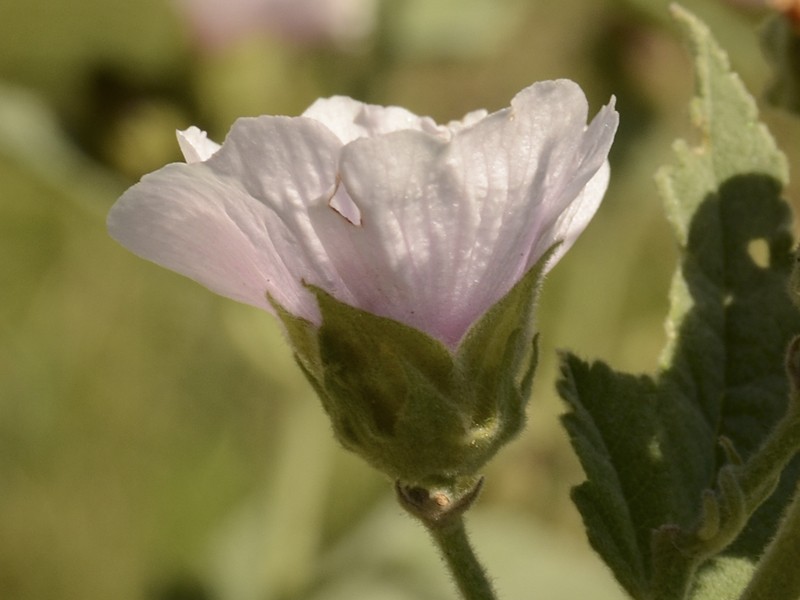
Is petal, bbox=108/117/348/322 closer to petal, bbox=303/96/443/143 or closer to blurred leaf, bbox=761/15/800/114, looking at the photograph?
petal, bbox=303/96/443/143

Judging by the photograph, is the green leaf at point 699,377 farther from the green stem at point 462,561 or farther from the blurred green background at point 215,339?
the blurred green background at point 215,339

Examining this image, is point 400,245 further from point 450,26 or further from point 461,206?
point 450,26

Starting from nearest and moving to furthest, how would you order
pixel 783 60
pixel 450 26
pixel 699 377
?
pixel 699 377
pixel 783 60
pixel 450 26

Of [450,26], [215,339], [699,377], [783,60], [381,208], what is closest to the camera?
[381,208]

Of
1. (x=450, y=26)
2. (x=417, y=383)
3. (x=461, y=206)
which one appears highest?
(x=461, y=206)

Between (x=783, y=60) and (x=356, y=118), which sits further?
(x=783, y=60)

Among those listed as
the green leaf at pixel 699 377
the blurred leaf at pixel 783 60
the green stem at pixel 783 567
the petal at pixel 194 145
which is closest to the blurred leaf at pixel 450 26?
the blurred leaf at pixel 783 60

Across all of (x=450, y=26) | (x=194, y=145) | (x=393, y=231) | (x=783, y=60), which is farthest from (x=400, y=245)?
(x=450, y=26)
